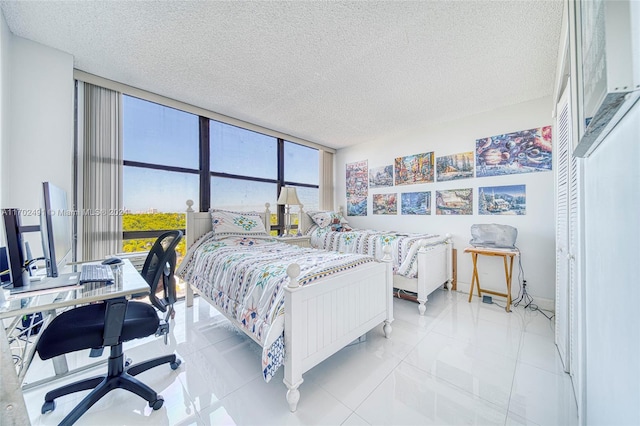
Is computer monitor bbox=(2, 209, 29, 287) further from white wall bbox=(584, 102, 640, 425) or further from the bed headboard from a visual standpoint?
white wall bbox=(584, 102, 640, 425)

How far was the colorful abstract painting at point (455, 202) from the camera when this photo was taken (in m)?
3.21

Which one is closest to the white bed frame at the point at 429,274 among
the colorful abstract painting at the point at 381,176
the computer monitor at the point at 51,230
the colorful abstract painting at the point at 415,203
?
the colorful abstract painting at the point at 415,203

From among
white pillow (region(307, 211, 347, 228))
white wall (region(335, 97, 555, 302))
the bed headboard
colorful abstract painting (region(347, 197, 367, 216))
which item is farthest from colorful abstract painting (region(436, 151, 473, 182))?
the bed headboard

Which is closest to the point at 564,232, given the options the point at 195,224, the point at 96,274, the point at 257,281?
the point at 257,281

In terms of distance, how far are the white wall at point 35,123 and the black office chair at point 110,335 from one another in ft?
4.33

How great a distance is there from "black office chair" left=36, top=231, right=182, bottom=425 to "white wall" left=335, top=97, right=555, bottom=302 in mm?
3372

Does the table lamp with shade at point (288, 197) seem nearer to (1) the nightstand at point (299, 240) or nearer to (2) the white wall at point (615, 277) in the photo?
(1) the nightstand at point (299, 240)

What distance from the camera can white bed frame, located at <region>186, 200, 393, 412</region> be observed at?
1329mm

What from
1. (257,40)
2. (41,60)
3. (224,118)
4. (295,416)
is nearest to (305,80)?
(257,40)

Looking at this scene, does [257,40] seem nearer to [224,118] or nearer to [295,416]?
[224,118]

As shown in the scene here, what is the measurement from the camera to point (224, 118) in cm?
327

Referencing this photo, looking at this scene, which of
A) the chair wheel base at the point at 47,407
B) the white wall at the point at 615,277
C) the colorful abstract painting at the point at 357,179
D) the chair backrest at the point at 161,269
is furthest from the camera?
the colorful abstract painting at the point at 357,179

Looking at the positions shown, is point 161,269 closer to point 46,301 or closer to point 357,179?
point 46,301

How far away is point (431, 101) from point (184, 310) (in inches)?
151
